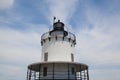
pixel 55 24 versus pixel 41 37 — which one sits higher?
pixel 55 24

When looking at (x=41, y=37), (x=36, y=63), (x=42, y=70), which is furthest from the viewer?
(x=41, y=37)

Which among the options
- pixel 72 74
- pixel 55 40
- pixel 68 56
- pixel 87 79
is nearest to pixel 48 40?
pixel 55 40

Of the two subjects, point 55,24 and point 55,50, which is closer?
point 55,50

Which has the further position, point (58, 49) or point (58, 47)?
point (58, 47)

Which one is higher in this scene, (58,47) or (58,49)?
(58,47)

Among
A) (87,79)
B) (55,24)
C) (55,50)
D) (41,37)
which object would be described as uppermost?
(55,24)

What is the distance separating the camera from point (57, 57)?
2227 cm

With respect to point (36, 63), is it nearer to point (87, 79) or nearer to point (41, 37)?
point (41, 37)

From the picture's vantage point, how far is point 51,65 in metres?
22.2

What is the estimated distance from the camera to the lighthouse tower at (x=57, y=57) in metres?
21.8

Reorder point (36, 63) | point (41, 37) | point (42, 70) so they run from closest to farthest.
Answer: point (36, 63)
point (42, 70)
point (41, 37)

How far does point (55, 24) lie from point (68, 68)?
18.7 feet

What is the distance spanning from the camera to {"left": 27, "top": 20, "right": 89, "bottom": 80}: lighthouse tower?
2178cm

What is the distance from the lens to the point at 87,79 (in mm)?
22328
